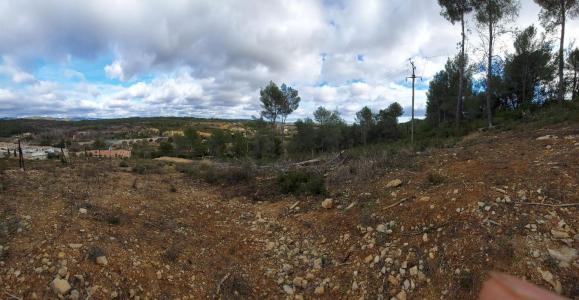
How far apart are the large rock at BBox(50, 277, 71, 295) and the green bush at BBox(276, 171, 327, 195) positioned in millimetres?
5206

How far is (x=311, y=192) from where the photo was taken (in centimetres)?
775

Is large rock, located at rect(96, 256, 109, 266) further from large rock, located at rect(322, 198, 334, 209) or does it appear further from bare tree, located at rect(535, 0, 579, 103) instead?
bare tree, located at rect(535, 0, 579, 103)

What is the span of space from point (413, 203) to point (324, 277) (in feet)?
7.06

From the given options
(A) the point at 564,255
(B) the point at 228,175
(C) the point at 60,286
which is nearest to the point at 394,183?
(A) the point at 564,255

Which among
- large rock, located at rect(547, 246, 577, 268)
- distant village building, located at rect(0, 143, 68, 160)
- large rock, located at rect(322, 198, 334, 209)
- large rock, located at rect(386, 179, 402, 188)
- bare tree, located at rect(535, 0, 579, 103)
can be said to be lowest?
distant village building, located at rect(0, 143, 68, 160)

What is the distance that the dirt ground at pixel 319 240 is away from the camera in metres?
3.64

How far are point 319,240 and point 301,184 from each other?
282cm

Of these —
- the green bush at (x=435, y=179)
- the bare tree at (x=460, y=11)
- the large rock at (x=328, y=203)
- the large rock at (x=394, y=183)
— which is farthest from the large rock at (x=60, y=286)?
the bare tree at (x=460, y=11)

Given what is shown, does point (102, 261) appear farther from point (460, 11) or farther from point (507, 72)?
point (507, 72)

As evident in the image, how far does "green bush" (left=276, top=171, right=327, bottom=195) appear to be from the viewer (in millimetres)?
7769

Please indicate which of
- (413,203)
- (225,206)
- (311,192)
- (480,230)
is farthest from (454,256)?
(225,206)

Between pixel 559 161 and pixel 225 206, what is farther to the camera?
pixel 225 206

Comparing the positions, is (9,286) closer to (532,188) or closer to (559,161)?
(532,188)

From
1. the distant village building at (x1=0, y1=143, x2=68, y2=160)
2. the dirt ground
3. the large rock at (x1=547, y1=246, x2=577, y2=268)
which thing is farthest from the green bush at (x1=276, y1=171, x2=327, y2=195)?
the distant village building at (x1=0, y1=143, x2=68, y2=160)
